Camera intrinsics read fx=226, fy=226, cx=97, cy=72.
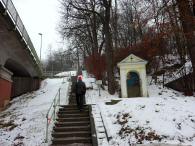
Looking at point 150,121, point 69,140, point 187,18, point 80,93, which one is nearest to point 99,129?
point 69,140

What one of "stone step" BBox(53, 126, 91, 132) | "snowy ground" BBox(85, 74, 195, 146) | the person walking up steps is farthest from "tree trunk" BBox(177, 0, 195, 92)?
"stone step" BBox(53, 126, 91, 132)

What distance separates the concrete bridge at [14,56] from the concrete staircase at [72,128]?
5071 mm

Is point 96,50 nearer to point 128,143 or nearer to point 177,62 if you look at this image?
point 177,62

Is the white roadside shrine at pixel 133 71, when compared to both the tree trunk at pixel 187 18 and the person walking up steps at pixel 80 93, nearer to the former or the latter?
the person walking up steps at pixel 80 93

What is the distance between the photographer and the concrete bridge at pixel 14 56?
11516 mm

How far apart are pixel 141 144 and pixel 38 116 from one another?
5414 mm

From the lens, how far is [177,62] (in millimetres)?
21297

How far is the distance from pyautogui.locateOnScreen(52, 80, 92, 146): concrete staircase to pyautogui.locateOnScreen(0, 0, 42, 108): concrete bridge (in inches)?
200

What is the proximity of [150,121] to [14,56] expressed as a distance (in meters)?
10.6

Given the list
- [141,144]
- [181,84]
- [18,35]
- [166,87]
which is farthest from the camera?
[166,87]

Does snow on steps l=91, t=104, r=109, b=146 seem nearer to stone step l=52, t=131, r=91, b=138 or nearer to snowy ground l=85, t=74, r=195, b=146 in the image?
snowy ground l=85, t=74, r=195, b=146

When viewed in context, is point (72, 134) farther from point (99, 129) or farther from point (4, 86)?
point (4, 86)

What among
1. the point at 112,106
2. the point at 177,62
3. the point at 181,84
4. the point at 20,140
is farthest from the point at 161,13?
the point at 177,62

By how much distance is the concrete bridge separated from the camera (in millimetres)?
11516
